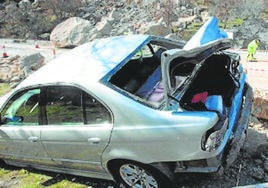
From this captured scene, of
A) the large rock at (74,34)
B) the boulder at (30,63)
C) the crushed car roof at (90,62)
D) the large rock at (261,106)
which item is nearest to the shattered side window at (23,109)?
the crushed car roof at (90,62)

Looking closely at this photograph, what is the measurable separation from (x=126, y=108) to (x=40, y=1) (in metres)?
28.4

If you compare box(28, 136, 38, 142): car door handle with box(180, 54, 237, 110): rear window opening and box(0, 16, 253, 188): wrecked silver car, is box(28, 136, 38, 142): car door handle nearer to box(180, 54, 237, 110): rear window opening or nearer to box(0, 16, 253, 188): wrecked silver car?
box(0, 16, 253, 188): wrecked silver car

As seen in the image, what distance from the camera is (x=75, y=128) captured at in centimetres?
420

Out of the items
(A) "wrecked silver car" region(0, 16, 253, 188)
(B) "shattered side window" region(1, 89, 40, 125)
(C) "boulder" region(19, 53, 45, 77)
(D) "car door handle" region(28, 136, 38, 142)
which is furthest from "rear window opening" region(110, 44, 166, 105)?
(C) "boulder" region(19, 53, 45, 77)

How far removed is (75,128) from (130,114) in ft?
2.53

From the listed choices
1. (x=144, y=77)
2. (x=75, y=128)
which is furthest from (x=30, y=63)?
(x=75, y=128)

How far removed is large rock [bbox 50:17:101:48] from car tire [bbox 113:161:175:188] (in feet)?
49.9

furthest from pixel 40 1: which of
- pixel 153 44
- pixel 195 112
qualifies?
pixel 195 112

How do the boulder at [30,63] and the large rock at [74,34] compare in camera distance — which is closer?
the boulder at [30,63]

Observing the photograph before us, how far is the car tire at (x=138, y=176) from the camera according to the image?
3.96m

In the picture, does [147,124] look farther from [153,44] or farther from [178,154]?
[153,44]

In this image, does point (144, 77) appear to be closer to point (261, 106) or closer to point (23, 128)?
point (23, 128)

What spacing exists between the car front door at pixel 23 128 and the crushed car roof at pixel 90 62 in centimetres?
23

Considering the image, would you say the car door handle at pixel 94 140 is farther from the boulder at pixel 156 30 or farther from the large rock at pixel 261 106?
the boulder at pixel 156 30
